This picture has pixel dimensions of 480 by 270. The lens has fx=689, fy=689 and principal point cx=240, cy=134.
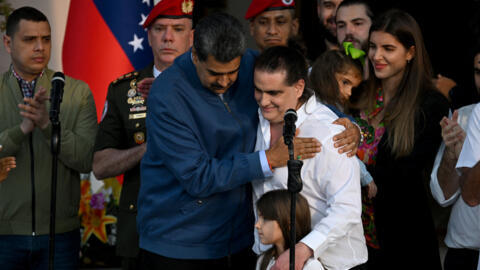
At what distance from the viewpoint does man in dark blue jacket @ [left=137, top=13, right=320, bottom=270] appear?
3.00 m

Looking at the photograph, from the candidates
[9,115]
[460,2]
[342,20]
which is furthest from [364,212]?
[460,2]

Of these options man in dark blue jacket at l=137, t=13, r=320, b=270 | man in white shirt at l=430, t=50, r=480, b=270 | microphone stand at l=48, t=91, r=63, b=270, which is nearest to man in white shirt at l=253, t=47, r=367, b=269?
man in dark blue jacket at l=137, t=13, r=320, b=270

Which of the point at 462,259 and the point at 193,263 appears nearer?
the point at 193,263

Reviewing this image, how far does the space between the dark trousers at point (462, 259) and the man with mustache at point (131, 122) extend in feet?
5.71

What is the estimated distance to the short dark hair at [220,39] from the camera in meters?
2.98

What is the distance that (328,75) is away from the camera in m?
3.86

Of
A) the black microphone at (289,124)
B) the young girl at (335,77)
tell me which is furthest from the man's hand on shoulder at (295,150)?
the young girl at (335,77)

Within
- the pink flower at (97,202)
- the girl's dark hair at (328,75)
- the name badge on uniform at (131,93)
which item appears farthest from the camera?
the pink flower at (97,202)

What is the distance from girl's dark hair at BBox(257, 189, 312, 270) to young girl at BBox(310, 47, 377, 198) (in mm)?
914

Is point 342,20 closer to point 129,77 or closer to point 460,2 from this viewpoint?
point 129,77

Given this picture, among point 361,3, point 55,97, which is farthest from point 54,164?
point 361,3

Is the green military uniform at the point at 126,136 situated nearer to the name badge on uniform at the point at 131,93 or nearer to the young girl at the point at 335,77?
the name badge on uniform at the point at 131,93

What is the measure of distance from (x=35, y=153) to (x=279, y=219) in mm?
1818

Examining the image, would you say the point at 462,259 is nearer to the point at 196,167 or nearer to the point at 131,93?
the point at 196,167
